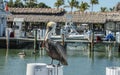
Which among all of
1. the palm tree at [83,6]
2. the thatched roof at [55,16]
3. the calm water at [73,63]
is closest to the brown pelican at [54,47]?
the calm water at [73,63]

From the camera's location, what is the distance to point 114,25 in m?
62.9

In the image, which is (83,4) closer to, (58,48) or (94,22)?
(94,22)

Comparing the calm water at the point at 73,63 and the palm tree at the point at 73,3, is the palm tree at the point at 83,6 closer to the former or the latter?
the palm tree at the point at 73,3

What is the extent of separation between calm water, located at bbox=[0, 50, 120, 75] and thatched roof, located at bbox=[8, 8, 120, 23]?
19.4 meters

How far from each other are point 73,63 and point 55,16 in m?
30.2

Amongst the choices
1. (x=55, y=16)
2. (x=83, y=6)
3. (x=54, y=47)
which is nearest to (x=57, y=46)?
(x=54, y=47)

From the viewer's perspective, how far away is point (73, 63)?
32156 mm

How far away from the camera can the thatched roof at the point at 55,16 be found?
60875mm

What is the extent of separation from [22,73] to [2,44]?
1894 cm

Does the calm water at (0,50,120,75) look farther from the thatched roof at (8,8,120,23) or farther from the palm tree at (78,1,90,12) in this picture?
the palm tree at (78,1,90,12)

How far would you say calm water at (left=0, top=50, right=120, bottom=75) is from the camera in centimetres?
2622

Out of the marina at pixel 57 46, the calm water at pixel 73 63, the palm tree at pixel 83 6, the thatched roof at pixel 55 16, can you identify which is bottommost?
the calm water at pixel 73 63

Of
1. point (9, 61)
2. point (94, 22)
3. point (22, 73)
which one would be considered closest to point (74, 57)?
point (9, 61)

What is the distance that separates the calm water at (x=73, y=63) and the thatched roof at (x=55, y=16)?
1938 cm
